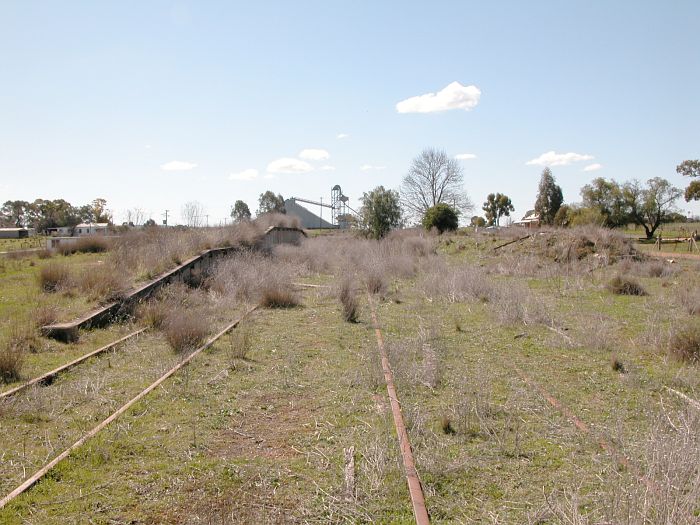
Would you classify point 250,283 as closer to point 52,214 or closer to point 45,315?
point 45,315

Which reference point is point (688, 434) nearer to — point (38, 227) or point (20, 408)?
point (20, 408)

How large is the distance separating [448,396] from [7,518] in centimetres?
496

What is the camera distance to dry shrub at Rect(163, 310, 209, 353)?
34.5 feet

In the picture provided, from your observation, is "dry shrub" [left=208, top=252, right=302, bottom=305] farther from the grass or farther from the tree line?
the tree line

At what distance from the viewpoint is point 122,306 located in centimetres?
1387

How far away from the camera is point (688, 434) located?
448 centimetres

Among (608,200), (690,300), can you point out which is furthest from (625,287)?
(608,200)

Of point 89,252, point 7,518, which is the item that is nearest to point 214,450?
point 7,518

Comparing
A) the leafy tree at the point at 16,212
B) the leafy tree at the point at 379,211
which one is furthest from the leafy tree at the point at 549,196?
the leafy tree at the point at 16,212

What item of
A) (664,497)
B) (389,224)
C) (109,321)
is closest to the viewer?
(664,497)

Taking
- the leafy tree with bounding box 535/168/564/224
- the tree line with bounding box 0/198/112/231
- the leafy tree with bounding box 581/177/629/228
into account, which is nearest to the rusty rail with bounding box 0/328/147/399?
the leafy tree with bounding box 581/177/629/228

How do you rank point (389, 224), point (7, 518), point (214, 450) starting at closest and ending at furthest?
point (7, 518) → point (214, 450) → point (389, 224)

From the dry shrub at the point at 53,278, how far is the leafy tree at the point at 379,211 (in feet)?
121

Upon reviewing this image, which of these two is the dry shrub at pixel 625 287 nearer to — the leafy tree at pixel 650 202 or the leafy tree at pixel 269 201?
the leafy tree at pixel 650 202
